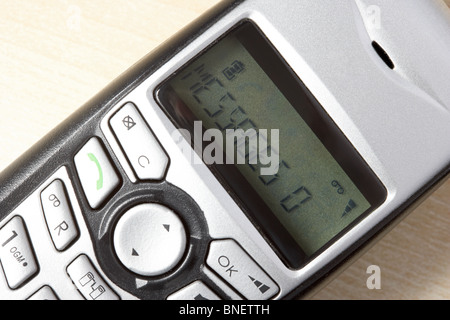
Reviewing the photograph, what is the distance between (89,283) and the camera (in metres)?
0.38

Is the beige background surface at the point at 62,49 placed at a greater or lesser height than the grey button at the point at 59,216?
greater

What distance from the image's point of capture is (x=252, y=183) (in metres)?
0.38

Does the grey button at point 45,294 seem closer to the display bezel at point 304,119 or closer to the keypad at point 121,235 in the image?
the keypad at point 121,235

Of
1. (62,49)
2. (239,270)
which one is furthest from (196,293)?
(62,49)

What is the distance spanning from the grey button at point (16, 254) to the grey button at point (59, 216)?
18 millimetres

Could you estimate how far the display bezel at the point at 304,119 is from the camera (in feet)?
1.22

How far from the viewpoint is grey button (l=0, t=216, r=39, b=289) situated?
1.26 ft

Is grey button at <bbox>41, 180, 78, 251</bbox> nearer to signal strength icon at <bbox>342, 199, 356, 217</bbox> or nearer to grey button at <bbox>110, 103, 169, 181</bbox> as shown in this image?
grey button at <bbox>110, 103, 169, 181</bbox>

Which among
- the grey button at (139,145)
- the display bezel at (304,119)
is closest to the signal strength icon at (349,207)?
the display bezel at (304,119)

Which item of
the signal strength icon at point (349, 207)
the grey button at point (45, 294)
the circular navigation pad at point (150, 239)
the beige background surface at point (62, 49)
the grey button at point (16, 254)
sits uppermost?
the beige background surface at point (62, 49)

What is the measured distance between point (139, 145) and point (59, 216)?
68mm

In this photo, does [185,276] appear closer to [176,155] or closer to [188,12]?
[176,155]

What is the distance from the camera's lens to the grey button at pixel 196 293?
14.8 inches

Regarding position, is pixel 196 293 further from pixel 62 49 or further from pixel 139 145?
pixel 62 49
